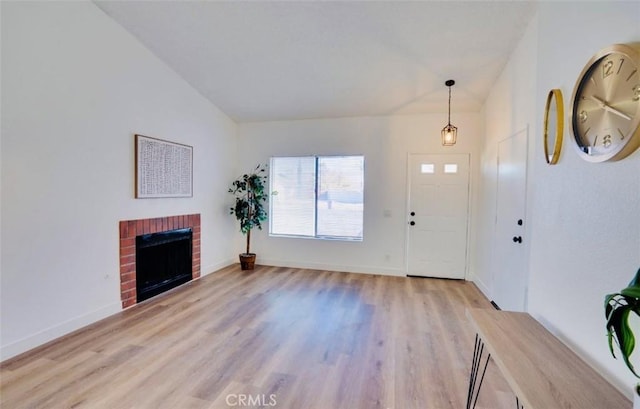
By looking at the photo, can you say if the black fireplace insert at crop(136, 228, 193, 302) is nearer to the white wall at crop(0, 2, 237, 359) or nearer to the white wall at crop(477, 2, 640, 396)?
the white wall at crop(0, 2, 237, 359)

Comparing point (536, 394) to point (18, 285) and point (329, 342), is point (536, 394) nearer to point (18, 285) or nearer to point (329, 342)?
point (329, 342)

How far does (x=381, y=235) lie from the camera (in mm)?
4895

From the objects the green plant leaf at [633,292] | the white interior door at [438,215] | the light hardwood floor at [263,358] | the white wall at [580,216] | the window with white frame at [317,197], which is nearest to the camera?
the green plant leaf at [633,292]

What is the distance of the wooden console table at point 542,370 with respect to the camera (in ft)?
3.42

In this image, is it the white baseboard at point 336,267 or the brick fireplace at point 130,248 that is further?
the white baseboard at point 336,267

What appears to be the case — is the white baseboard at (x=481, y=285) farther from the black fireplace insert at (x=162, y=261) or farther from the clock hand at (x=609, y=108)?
the black fireplace insert at (x=162, y=261)

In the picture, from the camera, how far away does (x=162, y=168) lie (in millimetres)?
3801

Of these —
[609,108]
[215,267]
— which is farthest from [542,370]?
[215,267]

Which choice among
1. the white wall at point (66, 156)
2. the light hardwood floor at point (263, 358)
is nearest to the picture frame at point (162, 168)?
the white wall at point (66, 156)

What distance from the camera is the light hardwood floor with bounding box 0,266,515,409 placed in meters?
1.94

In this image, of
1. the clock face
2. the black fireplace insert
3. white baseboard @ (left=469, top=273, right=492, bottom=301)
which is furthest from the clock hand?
the black fireplace insert

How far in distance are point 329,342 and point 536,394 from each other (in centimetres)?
186

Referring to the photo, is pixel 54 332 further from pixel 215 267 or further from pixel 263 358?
pixel 215 267

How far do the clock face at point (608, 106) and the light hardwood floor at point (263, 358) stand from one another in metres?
1.72
